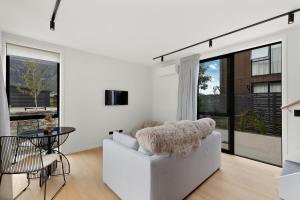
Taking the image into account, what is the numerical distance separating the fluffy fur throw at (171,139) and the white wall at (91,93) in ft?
7.68

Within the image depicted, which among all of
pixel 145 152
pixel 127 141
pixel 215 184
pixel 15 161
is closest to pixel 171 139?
pixel 145 152

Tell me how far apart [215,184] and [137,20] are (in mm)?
2585

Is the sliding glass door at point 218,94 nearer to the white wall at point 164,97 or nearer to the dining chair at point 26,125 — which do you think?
the white wall at point 164,97

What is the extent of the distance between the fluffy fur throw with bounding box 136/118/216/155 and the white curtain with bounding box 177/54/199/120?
65.3 inches

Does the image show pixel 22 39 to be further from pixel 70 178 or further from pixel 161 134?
pixel 161 134

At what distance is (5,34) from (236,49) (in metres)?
4.24

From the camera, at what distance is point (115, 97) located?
4062mm

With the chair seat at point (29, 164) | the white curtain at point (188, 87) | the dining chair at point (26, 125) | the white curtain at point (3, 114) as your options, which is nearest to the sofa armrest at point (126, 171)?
the chair seat at point (29, 164)

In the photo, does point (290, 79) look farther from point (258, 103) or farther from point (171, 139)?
point (171, 139)

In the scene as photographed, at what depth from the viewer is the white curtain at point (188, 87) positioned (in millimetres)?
3631

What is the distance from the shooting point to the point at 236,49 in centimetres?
310

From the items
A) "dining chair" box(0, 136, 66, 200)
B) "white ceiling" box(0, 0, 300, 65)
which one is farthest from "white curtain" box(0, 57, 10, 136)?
"white ceiling" box(0, 0, 300, 65)

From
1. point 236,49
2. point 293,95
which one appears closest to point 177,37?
point 236,49

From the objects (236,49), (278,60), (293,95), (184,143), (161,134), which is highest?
(236,49)
